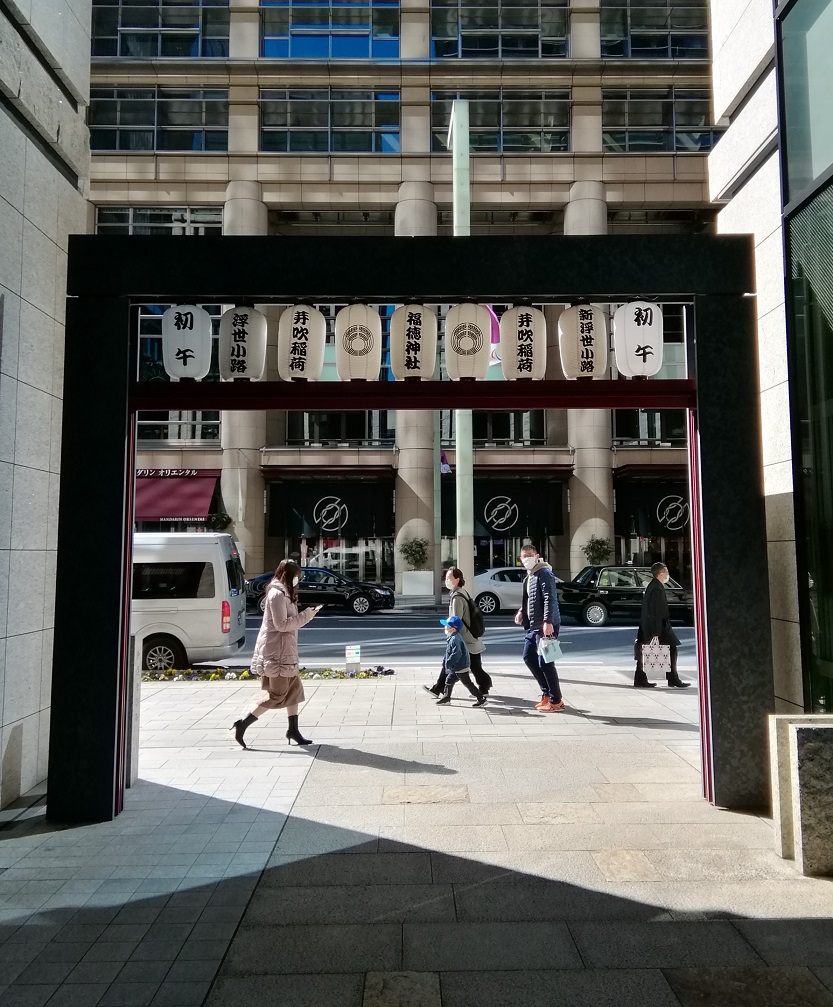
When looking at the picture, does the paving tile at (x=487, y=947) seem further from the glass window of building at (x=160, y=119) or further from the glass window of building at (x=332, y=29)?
the glass window of building at (x=332, y=29)

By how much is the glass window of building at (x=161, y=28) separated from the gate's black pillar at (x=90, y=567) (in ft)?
91.0

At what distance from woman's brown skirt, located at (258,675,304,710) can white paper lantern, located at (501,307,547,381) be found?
3.81m

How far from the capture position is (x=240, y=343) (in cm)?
662

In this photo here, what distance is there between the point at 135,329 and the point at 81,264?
0.65 metres

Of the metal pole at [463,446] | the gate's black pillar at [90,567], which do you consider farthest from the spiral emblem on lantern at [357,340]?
the metal pole at [463,446]

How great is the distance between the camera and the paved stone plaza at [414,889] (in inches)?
140

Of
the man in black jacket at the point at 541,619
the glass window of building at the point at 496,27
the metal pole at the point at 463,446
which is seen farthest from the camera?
the glass window of building at the point at 496,27

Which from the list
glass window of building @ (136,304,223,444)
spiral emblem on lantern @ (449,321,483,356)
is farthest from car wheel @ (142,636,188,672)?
glass window of building @ (136,304,223,444)

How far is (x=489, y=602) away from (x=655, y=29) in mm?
22844

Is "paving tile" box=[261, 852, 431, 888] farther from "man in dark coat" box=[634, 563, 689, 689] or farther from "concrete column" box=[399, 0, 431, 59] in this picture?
"concrete column" box=[399, 0, 431, 59]

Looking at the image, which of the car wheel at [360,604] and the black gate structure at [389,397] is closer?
the black gate structure at [389,397]

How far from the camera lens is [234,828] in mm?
5621

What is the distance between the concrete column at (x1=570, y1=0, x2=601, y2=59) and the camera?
28078 mm

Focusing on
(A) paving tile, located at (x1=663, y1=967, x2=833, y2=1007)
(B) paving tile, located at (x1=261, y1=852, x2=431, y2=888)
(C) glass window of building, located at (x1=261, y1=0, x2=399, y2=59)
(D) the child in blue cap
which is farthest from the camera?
(C) glass window of building, located at (x1=261, y1=0, x2=399, y2=59)
